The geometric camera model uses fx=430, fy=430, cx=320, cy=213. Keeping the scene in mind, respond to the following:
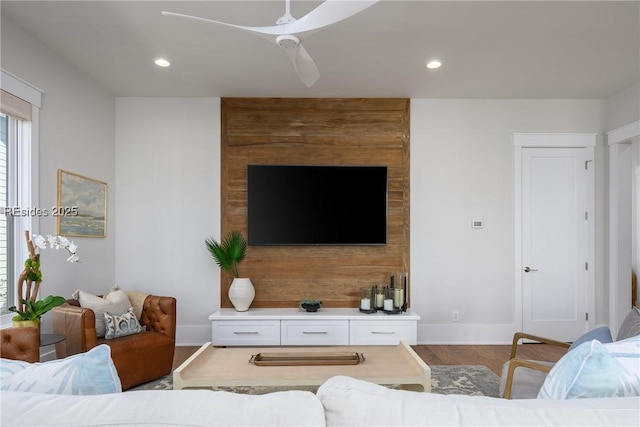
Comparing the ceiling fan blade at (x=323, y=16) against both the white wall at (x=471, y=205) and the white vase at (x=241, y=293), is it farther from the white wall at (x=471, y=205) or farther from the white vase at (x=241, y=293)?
the white wall at (x=471, y=205)

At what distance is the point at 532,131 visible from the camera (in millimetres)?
4840

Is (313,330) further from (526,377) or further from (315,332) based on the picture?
(526,377)

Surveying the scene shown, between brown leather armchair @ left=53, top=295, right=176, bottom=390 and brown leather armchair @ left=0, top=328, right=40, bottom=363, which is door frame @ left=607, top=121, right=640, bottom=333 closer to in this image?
brown leather armchair @ left=53, top=295, right=176, bottom=390

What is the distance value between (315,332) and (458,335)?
1.65 meters

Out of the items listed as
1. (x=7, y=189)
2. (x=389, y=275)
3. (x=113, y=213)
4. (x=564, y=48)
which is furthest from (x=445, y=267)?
(x=7, y=189)

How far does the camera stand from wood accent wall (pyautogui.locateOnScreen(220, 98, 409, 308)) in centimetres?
471

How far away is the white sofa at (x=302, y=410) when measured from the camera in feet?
2.77

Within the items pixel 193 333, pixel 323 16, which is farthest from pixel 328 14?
pixel 193 333

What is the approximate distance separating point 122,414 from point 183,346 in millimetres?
4047

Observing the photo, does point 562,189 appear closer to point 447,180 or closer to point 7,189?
point 447,180

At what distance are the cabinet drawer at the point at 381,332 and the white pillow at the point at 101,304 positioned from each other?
83.6 inches

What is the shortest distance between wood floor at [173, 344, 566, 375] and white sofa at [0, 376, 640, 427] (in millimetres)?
3239

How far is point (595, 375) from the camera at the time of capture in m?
1.20

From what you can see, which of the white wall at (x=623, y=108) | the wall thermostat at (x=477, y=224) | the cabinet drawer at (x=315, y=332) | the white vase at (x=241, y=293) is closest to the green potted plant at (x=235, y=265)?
the white vase at (x=241, y=293)
